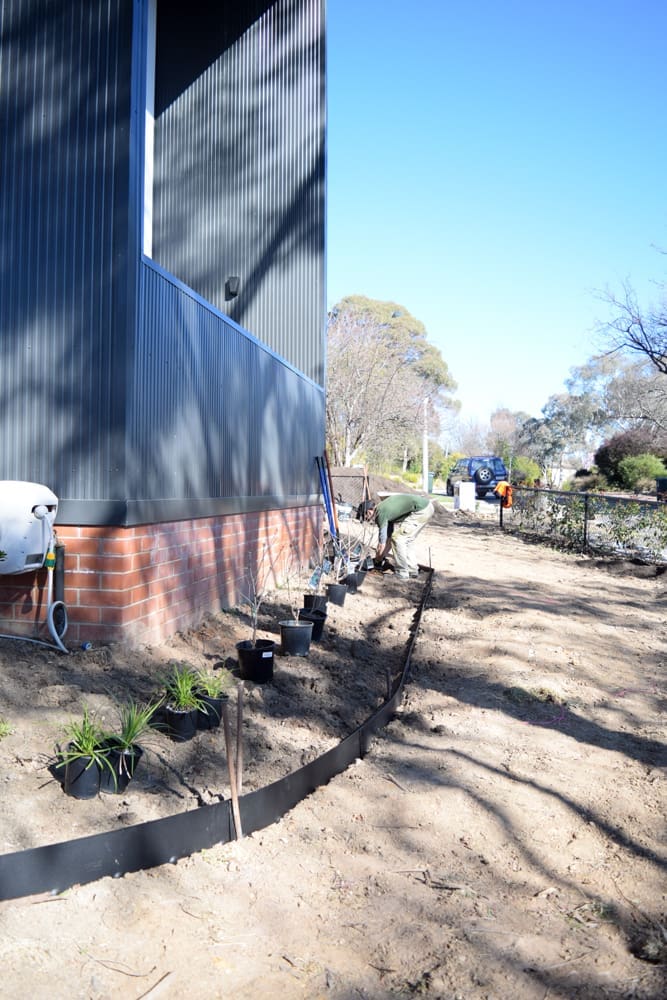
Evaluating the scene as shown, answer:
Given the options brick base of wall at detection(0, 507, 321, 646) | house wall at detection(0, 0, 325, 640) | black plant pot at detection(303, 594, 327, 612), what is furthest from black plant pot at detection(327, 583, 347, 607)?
brick base of wall at detection(0, 507, 321, 646)

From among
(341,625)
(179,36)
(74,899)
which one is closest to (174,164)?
(179,36)

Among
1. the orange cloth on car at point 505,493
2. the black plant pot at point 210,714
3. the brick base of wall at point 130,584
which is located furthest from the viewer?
the orange cloth on car at point 505,493

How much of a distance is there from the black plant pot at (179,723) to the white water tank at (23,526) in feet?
3.99

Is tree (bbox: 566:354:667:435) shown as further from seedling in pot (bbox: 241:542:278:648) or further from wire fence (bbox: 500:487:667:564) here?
seedling in pot (bbox: 241:542:278:648)

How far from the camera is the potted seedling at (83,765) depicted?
11.1ft

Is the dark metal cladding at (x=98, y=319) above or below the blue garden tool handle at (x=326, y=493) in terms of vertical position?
above

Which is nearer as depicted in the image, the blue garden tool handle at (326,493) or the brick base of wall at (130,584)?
the brick base of wall at (130,584)

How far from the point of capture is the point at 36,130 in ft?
17.1

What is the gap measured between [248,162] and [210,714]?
6966 millimetres

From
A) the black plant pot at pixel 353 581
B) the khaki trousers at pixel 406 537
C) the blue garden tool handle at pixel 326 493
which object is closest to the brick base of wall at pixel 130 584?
the black plant pot at pixel 353 581

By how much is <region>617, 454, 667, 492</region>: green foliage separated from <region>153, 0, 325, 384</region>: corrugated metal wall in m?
25.1

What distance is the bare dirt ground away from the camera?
255cm

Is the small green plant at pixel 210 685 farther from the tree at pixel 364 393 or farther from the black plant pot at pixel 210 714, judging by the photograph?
the tree at pixel 364 393

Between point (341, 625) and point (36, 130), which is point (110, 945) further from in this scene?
point (341, 625)
